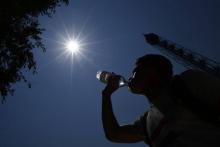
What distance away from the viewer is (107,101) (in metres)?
2.76

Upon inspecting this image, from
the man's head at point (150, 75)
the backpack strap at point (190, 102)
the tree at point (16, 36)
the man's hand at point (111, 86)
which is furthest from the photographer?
the tree at point (16, 36)

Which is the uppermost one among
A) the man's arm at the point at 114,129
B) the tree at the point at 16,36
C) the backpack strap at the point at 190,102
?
the tree at the point at 16,36

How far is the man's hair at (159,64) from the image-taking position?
2.42 m

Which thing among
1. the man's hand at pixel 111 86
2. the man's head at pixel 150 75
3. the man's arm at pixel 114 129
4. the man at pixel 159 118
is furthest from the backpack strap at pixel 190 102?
the man's hand at pixel 111 86

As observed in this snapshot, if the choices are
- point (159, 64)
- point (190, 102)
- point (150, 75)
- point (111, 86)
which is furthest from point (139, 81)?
point (190, 102)

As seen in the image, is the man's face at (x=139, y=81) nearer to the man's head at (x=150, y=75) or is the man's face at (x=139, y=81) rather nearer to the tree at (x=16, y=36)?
the man's head at (x=150, y=75)

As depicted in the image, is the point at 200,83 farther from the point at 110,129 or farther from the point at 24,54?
the point at 24,54

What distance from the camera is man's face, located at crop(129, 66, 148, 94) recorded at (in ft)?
8.04

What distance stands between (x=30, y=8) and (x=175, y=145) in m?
9.19

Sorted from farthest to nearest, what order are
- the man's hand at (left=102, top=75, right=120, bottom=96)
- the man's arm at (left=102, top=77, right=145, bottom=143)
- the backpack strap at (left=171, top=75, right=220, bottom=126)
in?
the man's hand at (left=102, top=75, right=120, bottom=96) → the man's arm at (left=102, top=77, right=145, bottom=143) → the backpack strap at (left=171, top=75, right=220, bottom=126)

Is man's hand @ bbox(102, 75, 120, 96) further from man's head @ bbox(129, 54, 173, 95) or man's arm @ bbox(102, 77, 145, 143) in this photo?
man's head @ bbox(129, 54, 173, 95)

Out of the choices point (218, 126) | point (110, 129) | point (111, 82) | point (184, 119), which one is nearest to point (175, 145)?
point (184, 119)

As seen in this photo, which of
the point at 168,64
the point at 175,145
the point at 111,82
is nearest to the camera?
the point at 175,145

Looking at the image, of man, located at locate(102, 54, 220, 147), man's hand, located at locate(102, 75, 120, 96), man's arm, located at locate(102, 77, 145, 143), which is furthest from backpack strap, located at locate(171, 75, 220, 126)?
man's hand, located at locate(102, 75, 120, 96)
